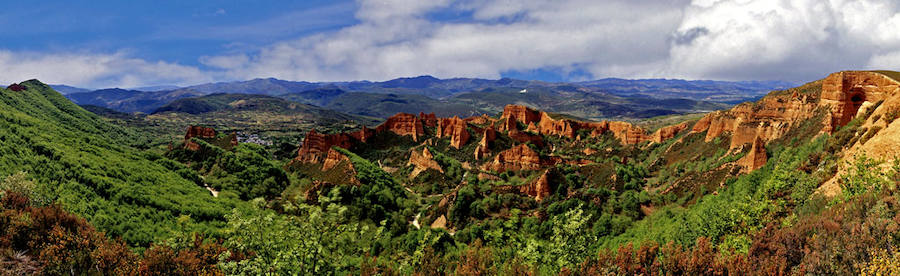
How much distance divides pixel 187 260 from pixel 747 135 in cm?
5626

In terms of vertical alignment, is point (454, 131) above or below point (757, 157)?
below

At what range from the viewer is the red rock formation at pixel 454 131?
314 ft

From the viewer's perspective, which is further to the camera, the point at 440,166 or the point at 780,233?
the point at 440,166

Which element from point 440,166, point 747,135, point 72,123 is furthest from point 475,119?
point 72,123

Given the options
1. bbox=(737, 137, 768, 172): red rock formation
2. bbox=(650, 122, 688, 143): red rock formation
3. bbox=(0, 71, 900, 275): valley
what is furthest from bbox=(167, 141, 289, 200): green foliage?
bbox=(650, 122, 688, 143): red rock formation

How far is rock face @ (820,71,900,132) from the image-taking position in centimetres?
3206

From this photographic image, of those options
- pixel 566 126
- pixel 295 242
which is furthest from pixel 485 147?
pixel 295 242

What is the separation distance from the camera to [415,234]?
4091cm

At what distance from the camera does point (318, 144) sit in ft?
288

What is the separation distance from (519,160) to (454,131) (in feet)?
115

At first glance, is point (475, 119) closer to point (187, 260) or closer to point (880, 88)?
point (880, 88)

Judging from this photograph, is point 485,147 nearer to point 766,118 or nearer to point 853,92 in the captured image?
point 766,118

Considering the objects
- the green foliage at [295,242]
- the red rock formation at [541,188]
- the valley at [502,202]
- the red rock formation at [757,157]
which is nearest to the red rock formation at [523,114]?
the valley at [502,202]

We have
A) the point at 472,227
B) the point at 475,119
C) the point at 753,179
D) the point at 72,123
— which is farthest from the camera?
the point at 475,119
